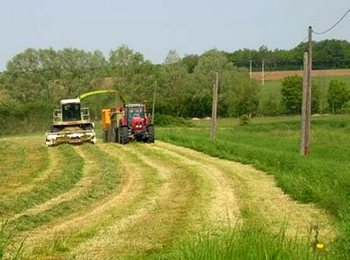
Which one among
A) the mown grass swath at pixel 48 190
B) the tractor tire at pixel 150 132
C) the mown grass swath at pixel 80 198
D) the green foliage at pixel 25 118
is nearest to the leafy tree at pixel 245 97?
the green foliage at pixel 25 118

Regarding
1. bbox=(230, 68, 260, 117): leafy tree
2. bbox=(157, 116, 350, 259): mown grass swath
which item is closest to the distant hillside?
bbox=(230, 68, 260, 117): leafy tree

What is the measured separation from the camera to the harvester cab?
35.2 metres

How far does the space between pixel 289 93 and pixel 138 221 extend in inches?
2605

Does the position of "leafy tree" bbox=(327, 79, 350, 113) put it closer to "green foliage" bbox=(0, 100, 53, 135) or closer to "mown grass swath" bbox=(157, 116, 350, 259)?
"green foliage" bbox=(0, 100, 53, 135)

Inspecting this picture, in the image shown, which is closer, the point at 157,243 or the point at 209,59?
the point at 157,243

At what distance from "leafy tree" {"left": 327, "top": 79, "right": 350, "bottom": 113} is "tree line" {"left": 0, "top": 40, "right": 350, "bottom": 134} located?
0.56m

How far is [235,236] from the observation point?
716 cm

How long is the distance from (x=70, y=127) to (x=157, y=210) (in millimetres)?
23583

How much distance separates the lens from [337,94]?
77.5m

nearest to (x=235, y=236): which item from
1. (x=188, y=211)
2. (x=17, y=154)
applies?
(x=188, y=211)

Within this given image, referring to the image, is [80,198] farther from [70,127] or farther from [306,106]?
[70,127]

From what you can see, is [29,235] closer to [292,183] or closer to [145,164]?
[292,183]

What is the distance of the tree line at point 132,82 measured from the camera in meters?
78.6

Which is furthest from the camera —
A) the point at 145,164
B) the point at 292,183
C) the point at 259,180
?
the point at 145,164
